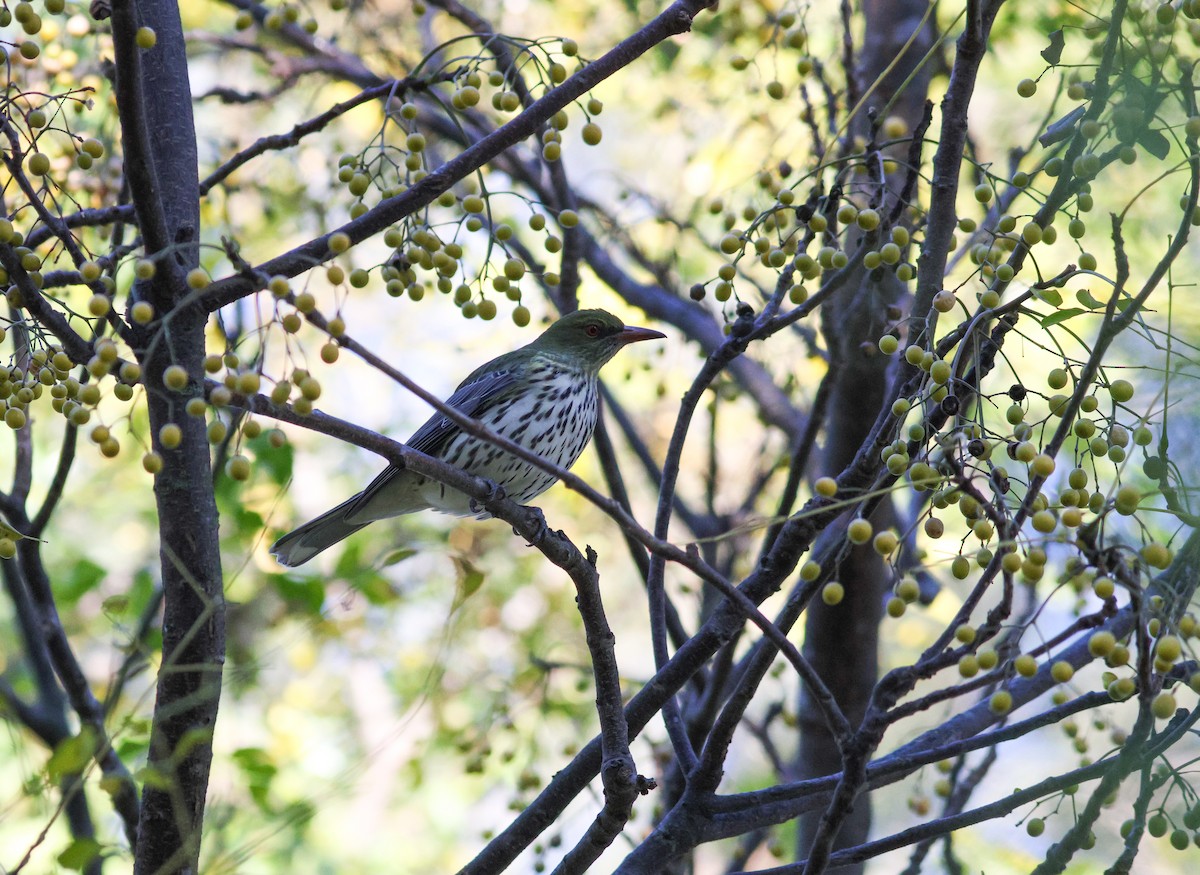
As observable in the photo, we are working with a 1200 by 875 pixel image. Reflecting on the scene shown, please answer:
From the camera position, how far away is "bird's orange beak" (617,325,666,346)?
5296 millimetres

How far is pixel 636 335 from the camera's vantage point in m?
5.39

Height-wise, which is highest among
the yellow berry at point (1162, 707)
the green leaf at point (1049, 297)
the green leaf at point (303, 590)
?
the green leaf at point (303, 590)

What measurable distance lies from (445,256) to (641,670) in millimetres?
7469

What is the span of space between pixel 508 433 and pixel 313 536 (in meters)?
0.88

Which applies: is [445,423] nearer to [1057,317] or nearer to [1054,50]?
[1054,50]

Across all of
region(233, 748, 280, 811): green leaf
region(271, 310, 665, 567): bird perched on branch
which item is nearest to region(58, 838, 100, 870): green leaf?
region(233, 748, 280, 811): green leaf

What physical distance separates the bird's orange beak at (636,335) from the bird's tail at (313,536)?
4.49 feet

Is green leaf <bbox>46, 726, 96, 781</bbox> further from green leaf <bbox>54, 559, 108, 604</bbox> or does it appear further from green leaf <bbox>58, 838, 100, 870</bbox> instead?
green leaf <bbox>54, 559, 108, 604</bbox>

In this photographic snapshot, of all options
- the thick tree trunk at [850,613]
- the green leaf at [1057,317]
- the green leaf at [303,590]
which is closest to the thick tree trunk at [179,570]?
the green leaf at [303,590]

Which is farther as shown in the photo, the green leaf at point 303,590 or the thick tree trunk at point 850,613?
the thick tree trunk at point 850,613

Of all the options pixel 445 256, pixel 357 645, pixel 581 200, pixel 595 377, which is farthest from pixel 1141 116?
pixel 357 645

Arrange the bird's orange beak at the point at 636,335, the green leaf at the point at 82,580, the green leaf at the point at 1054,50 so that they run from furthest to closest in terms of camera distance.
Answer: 1. the bird's orange beak at the point at 636,335
2. the green leaf at the point at 82,580
3. the green leaf at the point at 1054,50

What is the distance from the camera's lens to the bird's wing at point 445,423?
493 centimetres

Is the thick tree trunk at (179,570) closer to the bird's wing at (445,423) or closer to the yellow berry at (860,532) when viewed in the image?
the yellow berry at (860,532)
